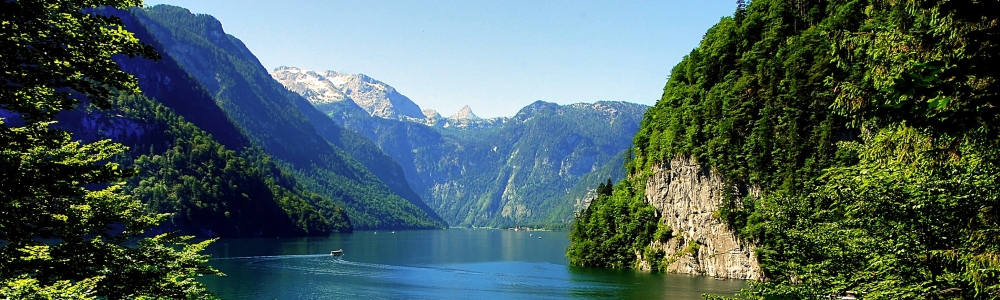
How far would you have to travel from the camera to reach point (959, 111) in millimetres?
7199

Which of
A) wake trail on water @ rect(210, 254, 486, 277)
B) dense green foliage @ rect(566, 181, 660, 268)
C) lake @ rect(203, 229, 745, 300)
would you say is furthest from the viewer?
wake trail on water @ rect(210, 254, 486, 277)

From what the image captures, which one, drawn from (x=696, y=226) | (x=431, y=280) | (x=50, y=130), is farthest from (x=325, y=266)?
(x=50, y=130)

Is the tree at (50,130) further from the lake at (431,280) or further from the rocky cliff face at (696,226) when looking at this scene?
the rocky cliff face at (696,226)

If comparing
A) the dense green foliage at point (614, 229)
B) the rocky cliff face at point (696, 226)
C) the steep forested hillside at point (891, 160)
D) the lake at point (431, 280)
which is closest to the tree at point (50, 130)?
the steep forested hillside at point (891, 160)

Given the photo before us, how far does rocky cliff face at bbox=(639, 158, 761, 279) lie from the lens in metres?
87.3

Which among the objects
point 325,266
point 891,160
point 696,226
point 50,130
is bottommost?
point 325,266

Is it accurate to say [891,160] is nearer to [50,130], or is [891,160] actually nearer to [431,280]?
[50,130]

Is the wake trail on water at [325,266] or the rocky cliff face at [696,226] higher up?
the rocky cliff face at [696,226]

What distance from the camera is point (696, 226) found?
93625 millimetres

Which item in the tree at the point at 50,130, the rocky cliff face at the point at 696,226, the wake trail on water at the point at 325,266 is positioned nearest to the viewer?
the tree at the point at 50,130

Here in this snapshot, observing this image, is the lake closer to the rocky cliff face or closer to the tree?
the rocky cliff face

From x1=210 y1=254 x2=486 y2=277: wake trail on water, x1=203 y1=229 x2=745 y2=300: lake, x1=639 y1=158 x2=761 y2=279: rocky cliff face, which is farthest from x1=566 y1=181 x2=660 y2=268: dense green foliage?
x1=210 y1=254 x2=486 y2=277: wake trail on water

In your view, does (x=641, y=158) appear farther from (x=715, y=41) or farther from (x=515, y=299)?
(x=515, y=299)

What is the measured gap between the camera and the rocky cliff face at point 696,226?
87312 mm
